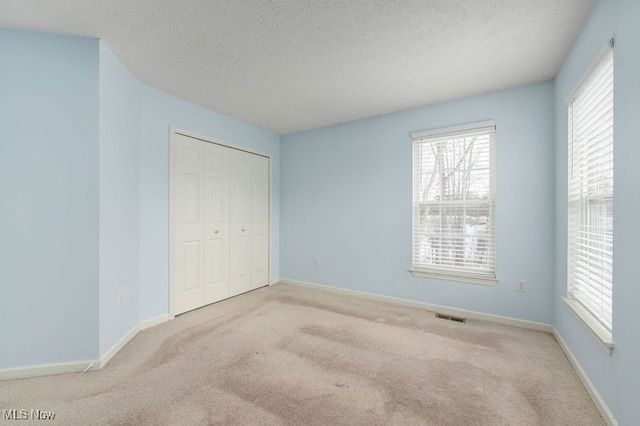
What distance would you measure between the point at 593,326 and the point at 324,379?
5.86ft

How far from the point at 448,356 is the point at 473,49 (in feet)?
8.36

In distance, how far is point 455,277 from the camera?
10.4 feet

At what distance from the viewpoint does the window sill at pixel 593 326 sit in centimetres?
151

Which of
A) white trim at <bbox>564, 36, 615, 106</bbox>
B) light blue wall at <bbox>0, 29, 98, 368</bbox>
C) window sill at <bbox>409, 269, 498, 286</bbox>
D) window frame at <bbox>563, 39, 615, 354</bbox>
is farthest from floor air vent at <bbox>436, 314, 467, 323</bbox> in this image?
light blue wall at <bbox>0, 29, 98, 368</bbox>

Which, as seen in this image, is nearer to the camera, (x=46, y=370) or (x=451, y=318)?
(x=46, y=370)

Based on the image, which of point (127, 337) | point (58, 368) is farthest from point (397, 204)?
point (58, 368)

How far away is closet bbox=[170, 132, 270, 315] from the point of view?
317cm

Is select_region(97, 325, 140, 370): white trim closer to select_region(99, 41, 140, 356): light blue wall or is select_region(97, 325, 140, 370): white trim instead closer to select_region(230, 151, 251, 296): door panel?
select_region(99, 41, 140, 356): light blue wall

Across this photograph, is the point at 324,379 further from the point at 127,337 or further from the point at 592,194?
the point at 592,194

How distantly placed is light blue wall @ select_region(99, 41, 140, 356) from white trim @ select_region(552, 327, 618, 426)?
11.1 feet

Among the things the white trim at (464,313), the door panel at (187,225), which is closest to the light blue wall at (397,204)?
the white trim at (464,313)

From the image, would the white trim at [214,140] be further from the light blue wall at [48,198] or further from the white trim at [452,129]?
the white trim at [452,129]

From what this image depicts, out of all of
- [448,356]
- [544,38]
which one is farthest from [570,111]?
[448,356]

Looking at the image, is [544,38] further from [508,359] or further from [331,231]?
[331,231]
